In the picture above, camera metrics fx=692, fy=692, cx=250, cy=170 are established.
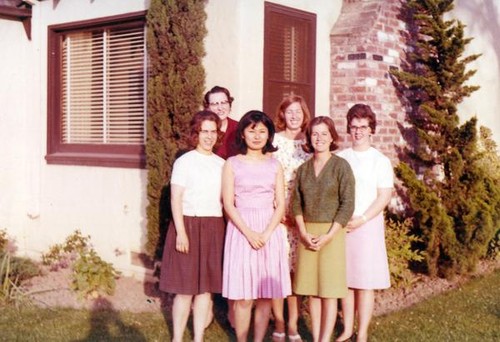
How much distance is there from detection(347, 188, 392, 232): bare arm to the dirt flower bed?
1680 millimetres

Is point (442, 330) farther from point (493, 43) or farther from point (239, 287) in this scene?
point (493, 43)

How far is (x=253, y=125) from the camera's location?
16.4 ft

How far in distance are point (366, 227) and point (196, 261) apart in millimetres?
1313

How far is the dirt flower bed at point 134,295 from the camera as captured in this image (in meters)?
6.75

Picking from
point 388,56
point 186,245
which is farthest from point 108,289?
point 388,56

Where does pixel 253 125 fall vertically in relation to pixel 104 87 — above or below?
below

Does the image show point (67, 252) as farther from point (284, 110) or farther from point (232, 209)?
point (284, 110)

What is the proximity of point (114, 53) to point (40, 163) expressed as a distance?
177 cm

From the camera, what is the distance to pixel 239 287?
498cm

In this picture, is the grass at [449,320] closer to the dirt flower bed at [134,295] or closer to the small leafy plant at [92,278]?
the dirt flower bed at [134,295]

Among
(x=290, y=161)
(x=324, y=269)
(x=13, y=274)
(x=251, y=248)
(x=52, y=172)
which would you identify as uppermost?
(x=290, y=161)

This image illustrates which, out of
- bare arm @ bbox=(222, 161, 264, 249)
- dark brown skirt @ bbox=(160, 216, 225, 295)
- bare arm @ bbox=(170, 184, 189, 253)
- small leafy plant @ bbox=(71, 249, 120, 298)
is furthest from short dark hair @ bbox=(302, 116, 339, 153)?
small leafy plant @ bbox=(71, 249, 120, 298)

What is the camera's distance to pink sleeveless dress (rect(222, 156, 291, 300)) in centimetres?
499

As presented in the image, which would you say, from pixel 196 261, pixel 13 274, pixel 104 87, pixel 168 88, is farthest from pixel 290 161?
pixel 104 87
